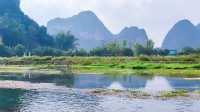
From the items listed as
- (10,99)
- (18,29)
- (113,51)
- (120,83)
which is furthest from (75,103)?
(18,29)

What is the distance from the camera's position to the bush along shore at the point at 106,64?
57.9m

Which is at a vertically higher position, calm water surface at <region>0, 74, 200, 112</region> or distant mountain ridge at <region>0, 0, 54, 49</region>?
distant mountain ridge at <region>0, 0, 54, 49</region>

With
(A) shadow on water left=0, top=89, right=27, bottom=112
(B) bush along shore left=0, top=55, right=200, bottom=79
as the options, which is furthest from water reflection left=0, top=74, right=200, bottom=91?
(B) bush along shore left=0, top=55, right=200, bottom=79

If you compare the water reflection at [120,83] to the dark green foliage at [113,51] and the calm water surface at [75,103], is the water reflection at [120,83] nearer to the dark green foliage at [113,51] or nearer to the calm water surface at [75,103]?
the calm water surface at [75,103]

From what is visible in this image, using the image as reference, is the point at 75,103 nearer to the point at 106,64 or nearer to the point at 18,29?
the point at 106,64

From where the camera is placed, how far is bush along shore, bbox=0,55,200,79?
190ft

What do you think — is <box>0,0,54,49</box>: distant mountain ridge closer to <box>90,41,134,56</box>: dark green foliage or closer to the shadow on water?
<box>90,41,134,56</box>: dark green foliage

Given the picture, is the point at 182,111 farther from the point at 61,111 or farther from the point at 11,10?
the point at 11,10

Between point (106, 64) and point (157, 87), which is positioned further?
point (106, 64)

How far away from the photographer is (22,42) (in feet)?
408

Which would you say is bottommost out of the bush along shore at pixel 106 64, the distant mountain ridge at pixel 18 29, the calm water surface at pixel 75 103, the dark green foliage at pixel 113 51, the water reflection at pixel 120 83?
the calm water surface at pixel 75 103

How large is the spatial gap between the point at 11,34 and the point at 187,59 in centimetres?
6503

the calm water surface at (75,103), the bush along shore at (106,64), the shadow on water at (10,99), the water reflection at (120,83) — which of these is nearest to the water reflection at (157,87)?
the water reflection at (120,83)

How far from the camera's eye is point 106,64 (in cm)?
6838
